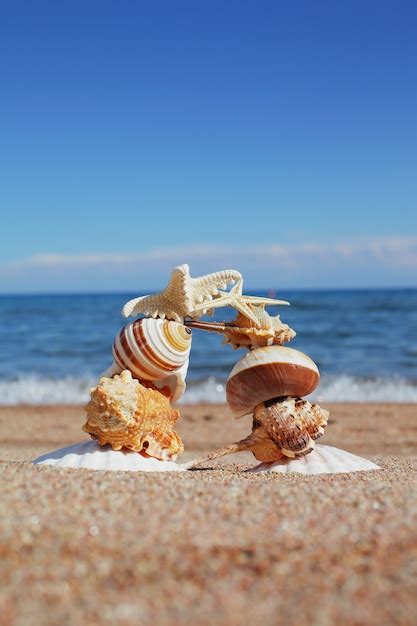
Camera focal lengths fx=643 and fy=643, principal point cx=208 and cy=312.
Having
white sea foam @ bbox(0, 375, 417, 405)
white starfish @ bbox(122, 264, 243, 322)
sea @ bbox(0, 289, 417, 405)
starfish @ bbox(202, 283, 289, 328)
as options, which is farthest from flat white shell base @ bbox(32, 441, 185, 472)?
white sea foam @ bbox(0, 375, 417, 405)

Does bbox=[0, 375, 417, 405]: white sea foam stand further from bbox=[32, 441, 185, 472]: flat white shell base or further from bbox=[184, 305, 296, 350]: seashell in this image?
bbox=[32, 441, 185, 472]: flat white shell base

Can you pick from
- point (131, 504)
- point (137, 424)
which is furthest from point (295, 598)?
point (137, 424)

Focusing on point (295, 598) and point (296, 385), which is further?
point (296, 385)

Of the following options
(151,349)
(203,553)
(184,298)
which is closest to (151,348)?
(151,349)

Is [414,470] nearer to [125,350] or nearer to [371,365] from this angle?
[125,350]

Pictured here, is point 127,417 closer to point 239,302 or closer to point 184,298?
point 184,298

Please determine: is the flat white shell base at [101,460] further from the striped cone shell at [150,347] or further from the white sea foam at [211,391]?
the white sea foam at [211,391]
